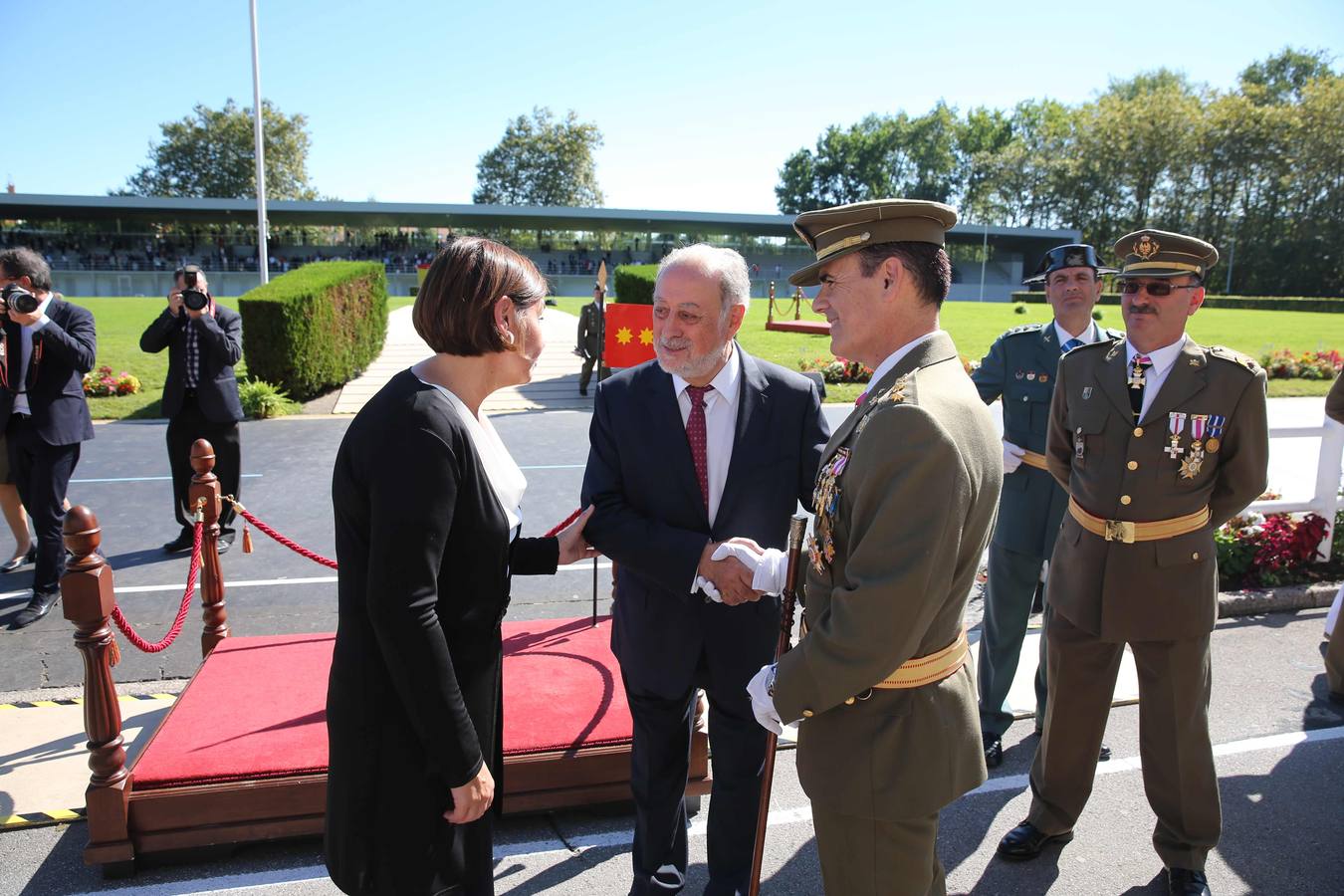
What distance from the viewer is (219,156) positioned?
249ft

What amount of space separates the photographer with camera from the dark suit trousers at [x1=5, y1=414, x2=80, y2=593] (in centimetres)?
141

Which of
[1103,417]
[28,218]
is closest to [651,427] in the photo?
[1103,417]

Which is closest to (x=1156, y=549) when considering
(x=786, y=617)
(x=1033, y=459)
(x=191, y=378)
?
(x=1033, y=459)

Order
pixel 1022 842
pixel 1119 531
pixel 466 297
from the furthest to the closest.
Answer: pixel 1022 842
pixel 1119 531
pixel 466 297

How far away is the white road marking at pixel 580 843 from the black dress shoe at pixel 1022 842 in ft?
0.99

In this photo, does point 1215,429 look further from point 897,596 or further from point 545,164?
point 545,164

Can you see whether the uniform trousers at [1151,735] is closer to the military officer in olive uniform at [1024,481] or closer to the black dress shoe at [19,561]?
the military officer in olive uniform at [1024,481]

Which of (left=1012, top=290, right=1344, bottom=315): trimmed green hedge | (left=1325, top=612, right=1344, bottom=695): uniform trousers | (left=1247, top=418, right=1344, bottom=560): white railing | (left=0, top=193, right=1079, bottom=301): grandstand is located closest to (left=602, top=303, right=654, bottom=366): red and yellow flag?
(left=1247, top=418, right=1344, bottom=560): white railing

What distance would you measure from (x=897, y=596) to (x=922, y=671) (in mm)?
379

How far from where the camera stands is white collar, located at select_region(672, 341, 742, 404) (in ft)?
9.55

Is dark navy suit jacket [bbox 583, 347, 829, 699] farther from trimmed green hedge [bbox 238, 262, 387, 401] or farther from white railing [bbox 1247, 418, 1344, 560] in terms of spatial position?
trimmed green hedge [bbox 238, 262, 387, 401]

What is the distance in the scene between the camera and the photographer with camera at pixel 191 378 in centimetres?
731

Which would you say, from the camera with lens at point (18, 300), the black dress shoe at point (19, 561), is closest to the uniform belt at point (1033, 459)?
the camera with lens at point (18, 300)

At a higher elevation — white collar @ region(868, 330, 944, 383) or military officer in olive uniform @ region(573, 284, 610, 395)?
white collar @ region(868, 330, 944, 383)
